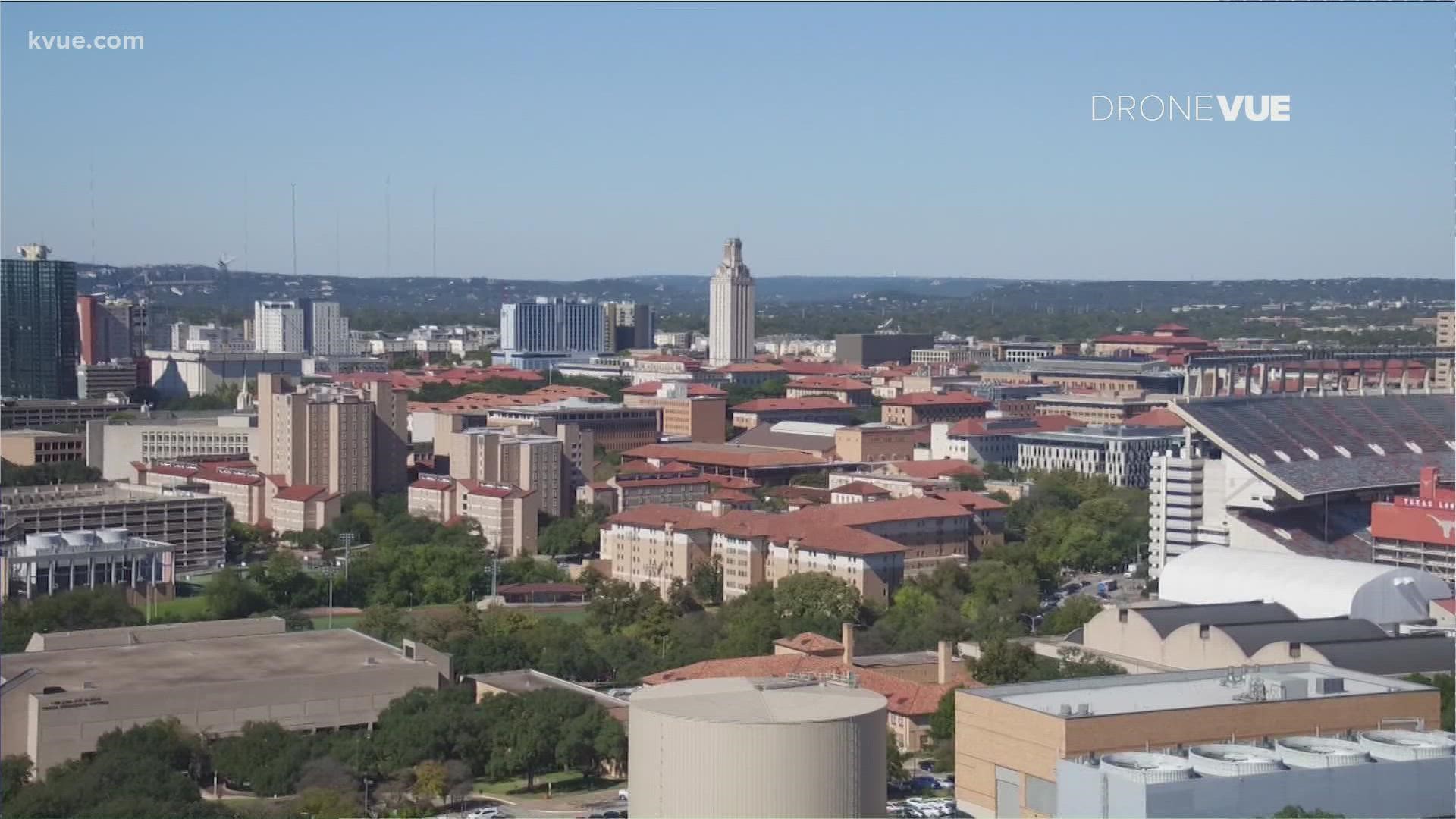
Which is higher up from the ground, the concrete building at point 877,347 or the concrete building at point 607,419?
the concrete building at point 877,347

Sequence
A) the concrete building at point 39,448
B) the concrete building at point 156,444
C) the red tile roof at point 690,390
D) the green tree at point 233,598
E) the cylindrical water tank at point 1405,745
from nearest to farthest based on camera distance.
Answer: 1. the cylindrical water tank at point 1405,745
2. the green tree at point 233,598
3. the concrete building at point 156,444
4. the concrete building at point 39,448
5. the red tile roof at point 690,390

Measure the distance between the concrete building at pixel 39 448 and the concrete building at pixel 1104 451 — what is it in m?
16.3

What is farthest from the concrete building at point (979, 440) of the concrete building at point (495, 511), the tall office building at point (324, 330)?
the tall office building at point (324, 330)

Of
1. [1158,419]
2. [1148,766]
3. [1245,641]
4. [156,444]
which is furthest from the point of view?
[1158,419]

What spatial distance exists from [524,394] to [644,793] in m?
38.1

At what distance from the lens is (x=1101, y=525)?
99.7ft

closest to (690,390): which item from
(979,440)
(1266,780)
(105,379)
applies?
(979,440)

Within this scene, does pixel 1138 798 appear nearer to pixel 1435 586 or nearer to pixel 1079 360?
pixel 1435 586

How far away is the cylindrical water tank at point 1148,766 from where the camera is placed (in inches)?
467

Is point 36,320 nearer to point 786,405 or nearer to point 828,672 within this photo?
point 786,405

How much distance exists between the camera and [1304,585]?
21.0 meters

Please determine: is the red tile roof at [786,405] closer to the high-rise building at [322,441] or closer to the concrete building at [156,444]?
the concrete building at [156,444]

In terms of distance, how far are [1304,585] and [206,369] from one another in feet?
124

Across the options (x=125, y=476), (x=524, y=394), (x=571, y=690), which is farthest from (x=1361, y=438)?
(x=524, y=394)
